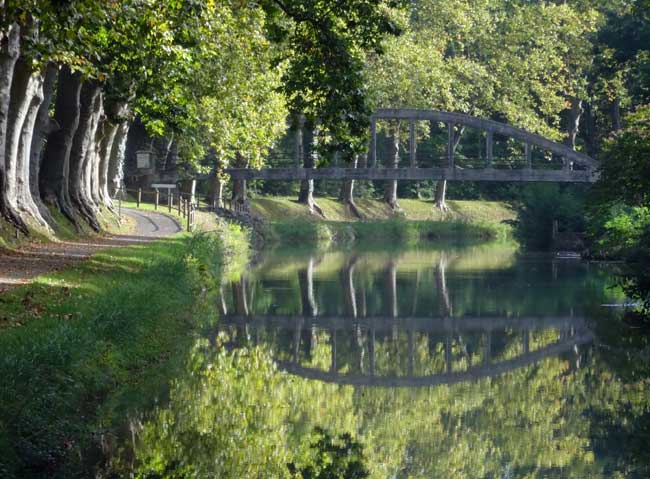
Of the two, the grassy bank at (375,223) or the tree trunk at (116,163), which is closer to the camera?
the tree trunk at (116,163)

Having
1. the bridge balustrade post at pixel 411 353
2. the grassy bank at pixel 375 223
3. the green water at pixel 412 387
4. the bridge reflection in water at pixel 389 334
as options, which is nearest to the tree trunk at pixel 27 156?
the green water at pixel 412 387

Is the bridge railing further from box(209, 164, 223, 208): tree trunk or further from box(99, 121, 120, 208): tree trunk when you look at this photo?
box(99, 121, 120, 208): tree trunk

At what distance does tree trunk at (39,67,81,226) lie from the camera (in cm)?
3469

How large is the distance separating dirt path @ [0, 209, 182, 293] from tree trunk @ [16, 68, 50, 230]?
0.97 metres

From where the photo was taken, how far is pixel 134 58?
2609 cm

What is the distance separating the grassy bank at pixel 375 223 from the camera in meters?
66.9

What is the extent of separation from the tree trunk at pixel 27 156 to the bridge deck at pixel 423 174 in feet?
117

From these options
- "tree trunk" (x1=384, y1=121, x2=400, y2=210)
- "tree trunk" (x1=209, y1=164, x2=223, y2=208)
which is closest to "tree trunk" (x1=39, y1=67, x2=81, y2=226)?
"tree trunk" (x1=209, y1=164, x2=223, y2=208)

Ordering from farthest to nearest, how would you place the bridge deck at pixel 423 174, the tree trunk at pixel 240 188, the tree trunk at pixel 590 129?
the tree trunk at pixel 590 129, the tree trunk at pixel 240 188, the bridge deck at pixel 423 174

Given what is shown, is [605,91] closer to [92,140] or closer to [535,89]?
[535,89]

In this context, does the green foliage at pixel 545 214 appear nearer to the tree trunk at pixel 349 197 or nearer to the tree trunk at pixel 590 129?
the tree trunk at pixel 349 197

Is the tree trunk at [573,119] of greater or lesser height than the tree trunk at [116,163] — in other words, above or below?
above

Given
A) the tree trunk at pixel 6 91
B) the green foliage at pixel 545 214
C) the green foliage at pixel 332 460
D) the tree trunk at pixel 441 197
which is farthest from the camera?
the tree trunk at pixel 441 197

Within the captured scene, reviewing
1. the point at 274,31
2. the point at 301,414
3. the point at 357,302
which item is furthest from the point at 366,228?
the point at 301,414
